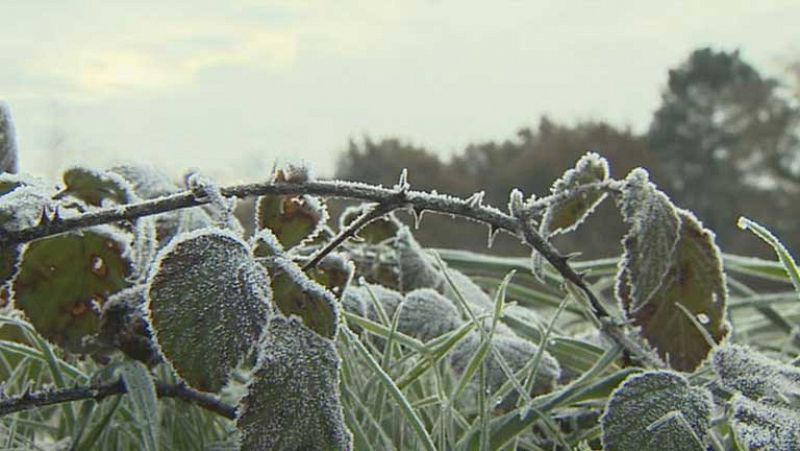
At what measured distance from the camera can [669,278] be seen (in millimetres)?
440

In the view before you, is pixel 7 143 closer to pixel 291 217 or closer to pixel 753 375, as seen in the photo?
pixel 291 217

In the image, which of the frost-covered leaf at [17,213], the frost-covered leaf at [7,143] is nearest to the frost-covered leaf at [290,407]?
the frost-covered leaf at [17,213]

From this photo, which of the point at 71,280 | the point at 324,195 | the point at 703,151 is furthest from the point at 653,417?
the point at 703,151

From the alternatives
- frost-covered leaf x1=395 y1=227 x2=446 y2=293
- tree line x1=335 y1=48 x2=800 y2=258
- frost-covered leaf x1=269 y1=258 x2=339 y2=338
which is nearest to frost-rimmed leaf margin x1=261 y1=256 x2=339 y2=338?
frost-covered leaf x1=269 y1=258 x2=339 y2=338

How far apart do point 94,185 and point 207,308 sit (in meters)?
0.15

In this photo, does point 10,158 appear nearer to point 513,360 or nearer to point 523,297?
point 513,360

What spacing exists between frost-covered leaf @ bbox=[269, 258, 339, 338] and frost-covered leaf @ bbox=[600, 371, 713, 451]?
0.37 ft

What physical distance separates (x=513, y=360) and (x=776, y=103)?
1093 cm

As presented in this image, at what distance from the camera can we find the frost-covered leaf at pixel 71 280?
1.36 ft

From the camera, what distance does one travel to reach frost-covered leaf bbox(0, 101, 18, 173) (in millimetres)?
451

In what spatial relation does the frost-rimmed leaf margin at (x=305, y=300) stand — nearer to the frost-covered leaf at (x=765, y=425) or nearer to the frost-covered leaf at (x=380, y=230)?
the frost-covered leaf at (x=765, y=425)

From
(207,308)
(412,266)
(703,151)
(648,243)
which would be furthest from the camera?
(703,151)

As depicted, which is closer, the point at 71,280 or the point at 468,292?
the point at 71,280

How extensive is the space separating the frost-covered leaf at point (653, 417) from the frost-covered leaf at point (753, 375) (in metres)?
0.02
